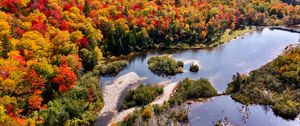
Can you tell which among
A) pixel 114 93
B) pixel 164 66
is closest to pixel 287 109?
pixel 164 66

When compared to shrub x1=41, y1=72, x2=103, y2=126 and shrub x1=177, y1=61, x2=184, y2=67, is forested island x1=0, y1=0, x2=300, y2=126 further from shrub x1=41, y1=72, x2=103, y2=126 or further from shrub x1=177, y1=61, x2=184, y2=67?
shrub x1=177, y1=61, x2=184, y2=67

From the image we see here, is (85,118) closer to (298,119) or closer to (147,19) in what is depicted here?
(298,119)

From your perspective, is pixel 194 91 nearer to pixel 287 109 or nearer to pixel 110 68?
pixel 287 109

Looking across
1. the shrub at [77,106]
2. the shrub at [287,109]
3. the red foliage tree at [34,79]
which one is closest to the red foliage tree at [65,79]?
the shrub at [77,106]

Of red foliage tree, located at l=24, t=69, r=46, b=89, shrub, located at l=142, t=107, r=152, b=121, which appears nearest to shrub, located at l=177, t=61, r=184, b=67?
shrub, located at l=142, t=107, r=152, b=121

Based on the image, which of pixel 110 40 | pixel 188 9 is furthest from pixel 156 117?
pixel 188 9
